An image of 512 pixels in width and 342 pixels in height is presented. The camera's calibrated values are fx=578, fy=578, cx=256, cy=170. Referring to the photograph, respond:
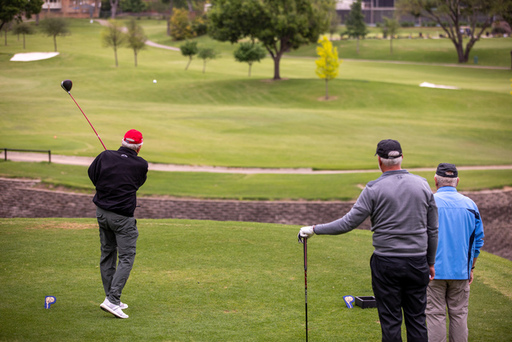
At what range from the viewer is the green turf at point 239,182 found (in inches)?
934

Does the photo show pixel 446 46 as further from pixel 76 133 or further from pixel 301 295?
pixel 301 295

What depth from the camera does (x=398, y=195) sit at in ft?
19.8

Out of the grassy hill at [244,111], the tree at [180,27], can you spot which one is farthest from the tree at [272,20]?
the tree at [180,27]

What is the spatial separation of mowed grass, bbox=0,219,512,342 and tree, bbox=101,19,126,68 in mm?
53134

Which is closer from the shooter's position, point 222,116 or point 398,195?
point 398,195

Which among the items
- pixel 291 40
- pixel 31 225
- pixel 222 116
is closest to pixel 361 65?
pixel 291 40

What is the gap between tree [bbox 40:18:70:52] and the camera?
104 feet

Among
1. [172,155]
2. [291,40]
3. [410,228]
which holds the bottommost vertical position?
[172,155]

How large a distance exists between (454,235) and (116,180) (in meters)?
4.33

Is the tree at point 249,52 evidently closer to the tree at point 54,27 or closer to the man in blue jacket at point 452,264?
the tree at point 54,27

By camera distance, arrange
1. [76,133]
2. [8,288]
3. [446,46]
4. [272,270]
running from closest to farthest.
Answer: [8,288] → [272,270] → [76,133] → [446,46]

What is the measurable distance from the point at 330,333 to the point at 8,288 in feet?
15.5

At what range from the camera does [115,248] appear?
8.00m

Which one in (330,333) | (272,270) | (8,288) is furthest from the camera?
(272,270)
